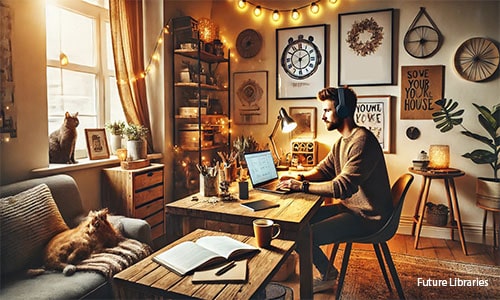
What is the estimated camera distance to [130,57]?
3178 millimetres

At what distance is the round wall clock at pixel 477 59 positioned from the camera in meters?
3.28

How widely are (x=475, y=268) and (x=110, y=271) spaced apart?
2670 mm

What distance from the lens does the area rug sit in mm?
2389

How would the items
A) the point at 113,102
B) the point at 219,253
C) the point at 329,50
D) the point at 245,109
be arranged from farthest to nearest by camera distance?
the point at 245,109
the point at 329,50
the point at 113,102
the point at 219,253

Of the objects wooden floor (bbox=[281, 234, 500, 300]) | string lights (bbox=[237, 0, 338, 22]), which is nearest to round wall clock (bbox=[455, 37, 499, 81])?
string lights (bbox=[237, 0, 338, 22])

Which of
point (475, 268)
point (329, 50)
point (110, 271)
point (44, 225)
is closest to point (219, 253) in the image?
point (110, 271)

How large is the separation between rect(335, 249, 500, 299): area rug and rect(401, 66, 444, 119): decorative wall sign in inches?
55.7

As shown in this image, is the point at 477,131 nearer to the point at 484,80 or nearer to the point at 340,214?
the point at 484,80

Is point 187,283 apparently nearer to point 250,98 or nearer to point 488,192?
point 488,192

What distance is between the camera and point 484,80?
131 inches

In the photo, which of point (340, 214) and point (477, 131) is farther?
point (477, 131)

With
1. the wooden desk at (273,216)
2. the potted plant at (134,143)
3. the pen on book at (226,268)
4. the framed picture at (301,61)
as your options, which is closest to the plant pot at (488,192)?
the framed picture at (301,61)

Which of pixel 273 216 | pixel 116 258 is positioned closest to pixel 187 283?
pixel 273 216

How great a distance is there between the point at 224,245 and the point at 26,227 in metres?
1.13
